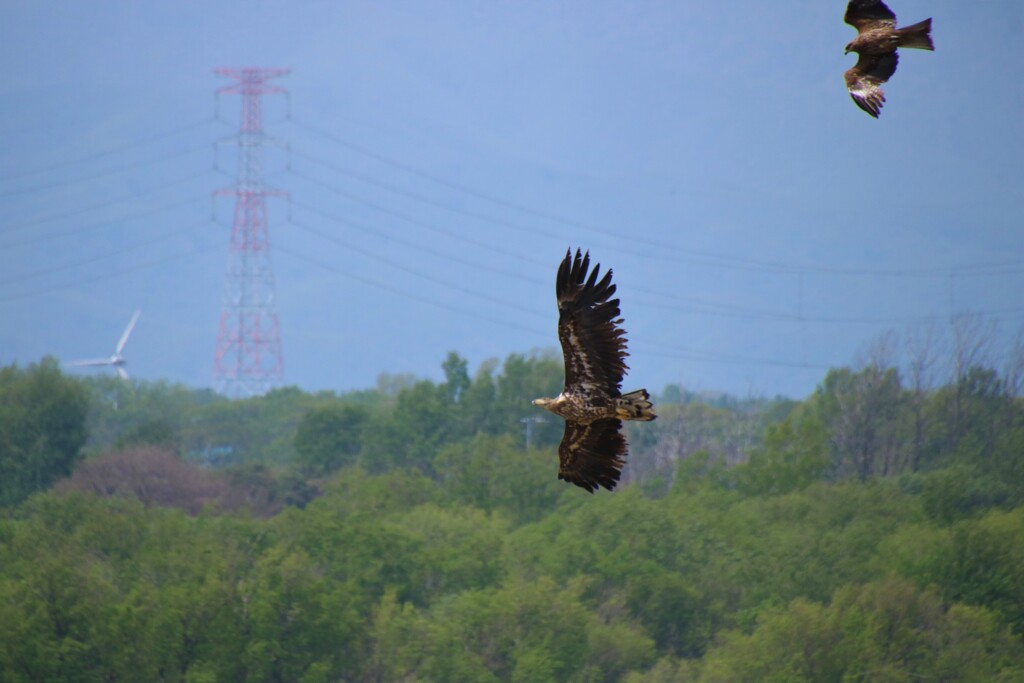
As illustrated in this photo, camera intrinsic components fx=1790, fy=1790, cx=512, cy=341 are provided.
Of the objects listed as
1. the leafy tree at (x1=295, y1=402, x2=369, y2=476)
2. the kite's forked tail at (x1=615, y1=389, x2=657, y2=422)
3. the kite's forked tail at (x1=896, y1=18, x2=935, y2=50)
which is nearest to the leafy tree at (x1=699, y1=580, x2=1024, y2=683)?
the kite's forked tail at (x1=896, y1=18, x2=935, y2=50)

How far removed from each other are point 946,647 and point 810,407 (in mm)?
72196

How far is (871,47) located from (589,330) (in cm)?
614

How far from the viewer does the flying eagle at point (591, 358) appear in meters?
23.6

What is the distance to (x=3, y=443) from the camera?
127062mm

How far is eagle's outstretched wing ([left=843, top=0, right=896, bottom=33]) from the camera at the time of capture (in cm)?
2595

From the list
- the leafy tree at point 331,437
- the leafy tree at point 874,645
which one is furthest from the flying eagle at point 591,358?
the leafy tree at point 331,437

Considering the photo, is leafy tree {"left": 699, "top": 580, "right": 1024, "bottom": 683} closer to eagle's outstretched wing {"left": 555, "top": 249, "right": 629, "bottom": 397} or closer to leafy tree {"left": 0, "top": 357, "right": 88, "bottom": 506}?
eagle's outstretched wing {"left": 555, "top": 249, "right": 629, "bottom": 397}

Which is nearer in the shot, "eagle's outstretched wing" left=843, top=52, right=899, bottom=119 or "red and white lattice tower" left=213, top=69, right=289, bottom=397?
"eagle's outstretched wing" left=843, top=52, right=899, bottom=119

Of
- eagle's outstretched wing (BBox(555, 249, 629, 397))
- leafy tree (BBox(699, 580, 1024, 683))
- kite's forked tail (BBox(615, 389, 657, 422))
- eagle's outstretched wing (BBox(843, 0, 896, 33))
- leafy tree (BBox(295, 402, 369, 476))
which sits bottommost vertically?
leafy tree (BBox(699, 580, 1024, 683))

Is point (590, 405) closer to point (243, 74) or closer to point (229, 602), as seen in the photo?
point (229, 602)

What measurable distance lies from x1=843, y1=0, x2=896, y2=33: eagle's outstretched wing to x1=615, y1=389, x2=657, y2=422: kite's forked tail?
671cm

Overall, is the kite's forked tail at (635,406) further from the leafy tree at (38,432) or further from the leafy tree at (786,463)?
the leafy tree at (38,432)

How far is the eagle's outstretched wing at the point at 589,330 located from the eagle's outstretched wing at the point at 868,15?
5884mm

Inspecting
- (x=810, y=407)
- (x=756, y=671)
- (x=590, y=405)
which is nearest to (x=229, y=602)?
(x=756, y=671)
